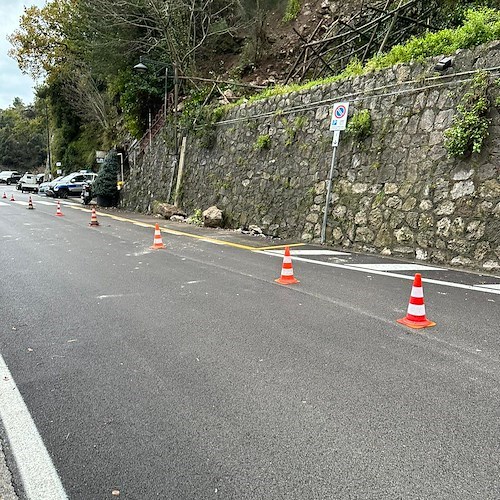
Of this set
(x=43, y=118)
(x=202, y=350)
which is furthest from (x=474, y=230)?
(x=43, y=118)

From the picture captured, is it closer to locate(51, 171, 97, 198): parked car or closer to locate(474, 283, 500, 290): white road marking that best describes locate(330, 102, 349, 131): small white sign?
locate(474, 283, 500, 290): white road marking

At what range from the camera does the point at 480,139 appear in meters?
8.05

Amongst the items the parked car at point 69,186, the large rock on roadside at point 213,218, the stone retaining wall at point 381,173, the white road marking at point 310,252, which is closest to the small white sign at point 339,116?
the stone retaining wall at point 381,173

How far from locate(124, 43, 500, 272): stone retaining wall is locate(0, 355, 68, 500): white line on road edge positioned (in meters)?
7.59

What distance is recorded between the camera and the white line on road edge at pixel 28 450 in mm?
2277

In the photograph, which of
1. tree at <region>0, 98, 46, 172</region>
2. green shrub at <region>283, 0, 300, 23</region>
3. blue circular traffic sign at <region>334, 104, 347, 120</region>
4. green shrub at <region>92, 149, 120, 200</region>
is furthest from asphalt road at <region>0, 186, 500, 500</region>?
tree at <region>0, 98, 46, 172</region>

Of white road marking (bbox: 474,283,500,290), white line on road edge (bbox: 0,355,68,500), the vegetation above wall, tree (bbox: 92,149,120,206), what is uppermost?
the vegetation above wall

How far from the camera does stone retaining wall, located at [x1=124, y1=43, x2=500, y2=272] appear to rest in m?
8.31

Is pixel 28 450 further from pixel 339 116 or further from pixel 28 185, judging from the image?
pixel 28 185

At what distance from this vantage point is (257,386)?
3.40 m

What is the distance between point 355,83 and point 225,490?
431 inches

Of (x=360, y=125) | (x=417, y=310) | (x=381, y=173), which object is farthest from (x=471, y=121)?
(x=417, y=310)

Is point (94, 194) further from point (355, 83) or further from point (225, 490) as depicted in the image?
point (225, 490)

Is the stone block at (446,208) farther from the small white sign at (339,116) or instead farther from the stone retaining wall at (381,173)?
the small white sign at (339,116)
